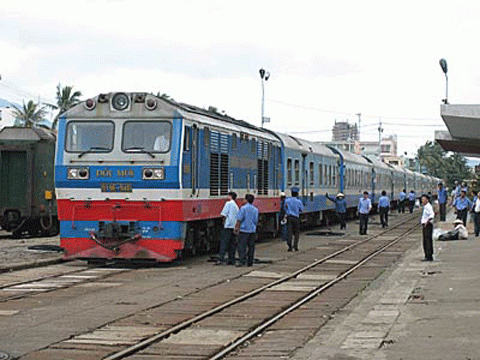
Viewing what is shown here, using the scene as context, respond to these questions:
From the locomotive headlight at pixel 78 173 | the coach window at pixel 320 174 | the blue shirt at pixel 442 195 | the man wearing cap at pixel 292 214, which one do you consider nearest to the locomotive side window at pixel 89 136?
the locomotive headlight at pixel 78 173

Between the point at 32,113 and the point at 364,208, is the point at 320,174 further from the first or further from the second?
the point at 32,113

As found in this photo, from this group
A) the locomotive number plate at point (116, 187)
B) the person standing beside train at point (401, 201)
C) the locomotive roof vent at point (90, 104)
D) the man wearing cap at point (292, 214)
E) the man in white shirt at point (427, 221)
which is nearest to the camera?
the locomotive number plate at point (116, 187)

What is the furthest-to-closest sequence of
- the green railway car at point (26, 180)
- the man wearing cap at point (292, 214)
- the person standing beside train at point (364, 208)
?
the person standing beside train at point (364, 208) → the green railway car at point (26, 180) → the man wearing cap at point (292, 214)

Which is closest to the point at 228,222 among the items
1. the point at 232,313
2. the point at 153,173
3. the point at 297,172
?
the point at 153,173

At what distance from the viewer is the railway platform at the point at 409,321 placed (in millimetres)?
10086

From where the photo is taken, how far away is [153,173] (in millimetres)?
19141

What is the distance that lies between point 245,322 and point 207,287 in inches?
157

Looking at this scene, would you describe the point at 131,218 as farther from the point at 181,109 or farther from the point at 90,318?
the point at 90,318

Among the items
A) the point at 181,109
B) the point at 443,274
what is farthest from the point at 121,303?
the point at 443,274

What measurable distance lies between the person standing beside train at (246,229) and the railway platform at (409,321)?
3.05 metres

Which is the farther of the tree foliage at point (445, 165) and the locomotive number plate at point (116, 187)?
the tree foliage at point (445, 165)

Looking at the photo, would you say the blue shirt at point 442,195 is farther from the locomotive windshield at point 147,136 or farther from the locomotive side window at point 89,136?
the locomotive side window at point 89,136

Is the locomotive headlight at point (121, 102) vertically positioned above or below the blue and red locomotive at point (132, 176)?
above

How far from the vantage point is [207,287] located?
1659cm
